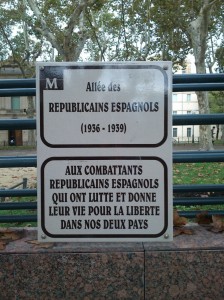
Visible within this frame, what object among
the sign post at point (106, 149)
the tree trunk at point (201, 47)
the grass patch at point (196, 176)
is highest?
the tree trunk at point (201, 47)

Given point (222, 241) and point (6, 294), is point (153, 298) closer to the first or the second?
point (222, 241)

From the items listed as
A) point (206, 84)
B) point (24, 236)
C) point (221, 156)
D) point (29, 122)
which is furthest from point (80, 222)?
point (206, 84)

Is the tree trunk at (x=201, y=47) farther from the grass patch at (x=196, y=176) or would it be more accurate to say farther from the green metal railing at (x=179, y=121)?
the green metal railing at (x=179, y=121)

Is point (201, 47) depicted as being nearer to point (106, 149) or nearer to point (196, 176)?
point (196, 176)

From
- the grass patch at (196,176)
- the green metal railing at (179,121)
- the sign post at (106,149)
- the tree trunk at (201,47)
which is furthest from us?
the tree trunk at (201,47)

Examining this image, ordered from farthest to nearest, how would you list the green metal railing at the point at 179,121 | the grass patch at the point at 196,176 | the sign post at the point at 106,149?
the grass patch at the point at 196,176, the green metal railing at the point at 179,121, the sign post at the point at 106,149

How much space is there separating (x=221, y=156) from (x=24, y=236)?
1481 millimetres

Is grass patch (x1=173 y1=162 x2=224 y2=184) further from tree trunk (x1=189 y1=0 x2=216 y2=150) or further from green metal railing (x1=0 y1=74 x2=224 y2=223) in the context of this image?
tree trunk (x1=189 y1=0 x2=216 y2=150)

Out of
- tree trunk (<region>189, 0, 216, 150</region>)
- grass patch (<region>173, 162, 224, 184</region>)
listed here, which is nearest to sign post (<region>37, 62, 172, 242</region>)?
grass patch (<region>173, 162, 224, 184</region>)

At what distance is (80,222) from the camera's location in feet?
8.44

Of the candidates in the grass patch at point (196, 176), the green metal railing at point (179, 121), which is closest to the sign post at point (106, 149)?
the green metal railing at point (179, 121)

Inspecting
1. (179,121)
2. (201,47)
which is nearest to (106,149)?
(179,121)

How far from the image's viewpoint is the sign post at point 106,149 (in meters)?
2.54

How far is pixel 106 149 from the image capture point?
8.37ft
